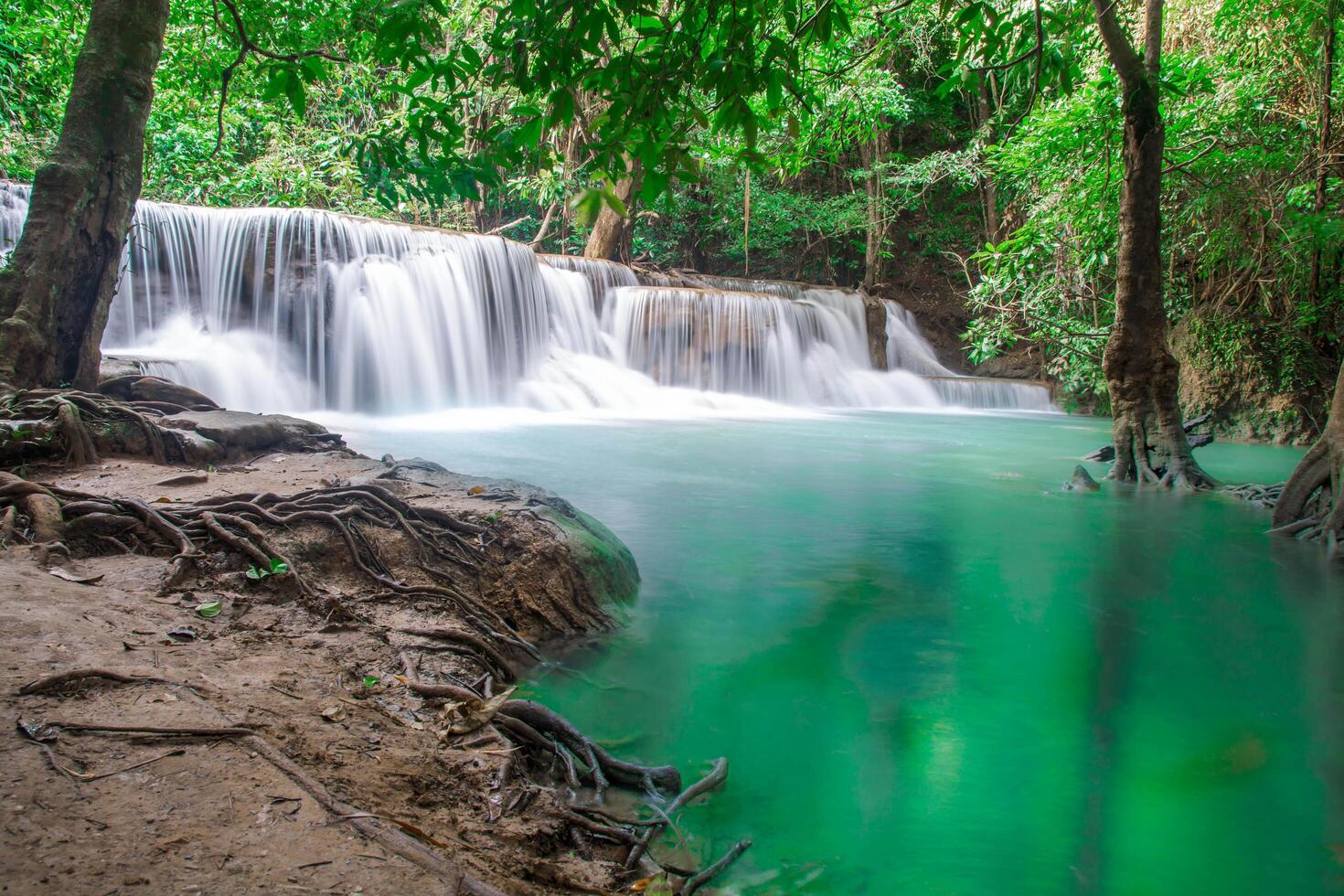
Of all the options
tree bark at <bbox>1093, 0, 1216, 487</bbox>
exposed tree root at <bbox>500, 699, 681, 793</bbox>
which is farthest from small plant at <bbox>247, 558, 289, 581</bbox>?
tree bark at <bbox>1093, 0, 1216, 487</bbox>

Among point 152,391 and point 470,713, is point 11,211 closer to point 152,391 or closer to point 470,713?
point 152,391

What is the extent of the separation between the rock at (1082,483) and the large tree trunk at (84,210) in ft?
29.3

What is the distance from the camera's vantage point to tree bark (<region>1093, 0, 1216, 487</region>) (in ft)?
25.4

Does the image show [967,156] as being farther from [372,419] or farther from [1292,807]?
[1292,807]

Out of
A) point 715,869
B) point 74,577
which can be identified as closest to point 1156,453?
point 715,869

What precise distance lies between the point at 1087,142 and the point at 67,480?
10.3 meters

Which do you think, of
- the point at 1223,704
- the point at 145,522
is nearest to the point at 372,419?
the point at 145,522

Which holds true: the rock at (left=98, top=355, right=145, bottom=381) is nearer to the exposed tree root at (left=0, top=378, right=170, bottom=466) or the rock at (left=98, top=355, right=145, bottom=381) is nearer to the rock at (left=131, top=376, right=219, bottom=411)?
the rock at (left=131, top=376, right=219, bottom=411)

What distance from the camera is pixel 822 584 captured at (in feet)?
16.9

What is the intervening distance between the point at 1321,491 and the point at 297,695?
729 centimetres

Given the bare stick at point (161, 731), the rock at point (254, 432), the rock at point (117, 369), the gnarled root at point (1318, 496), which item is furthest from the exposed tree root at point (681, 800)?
the rock at point (117, 369)

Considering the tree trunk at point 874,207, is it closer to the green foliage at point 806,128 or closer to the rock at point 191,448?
the green foliage at point 806,128

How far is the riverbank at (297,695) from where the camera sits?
5.38 ft

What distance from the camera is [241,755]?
198 centimetres
